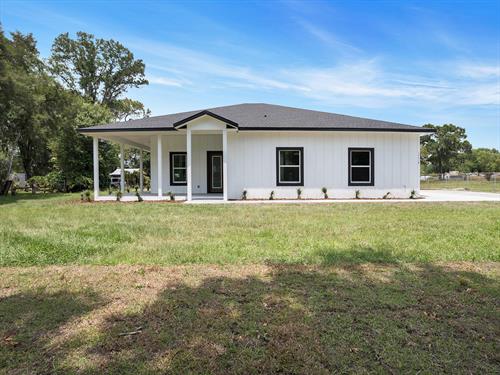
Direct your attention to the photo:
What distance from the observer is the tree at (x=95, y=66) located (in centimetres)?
3669

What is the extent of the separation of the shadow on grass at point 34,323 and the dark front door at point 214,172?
1267 cm

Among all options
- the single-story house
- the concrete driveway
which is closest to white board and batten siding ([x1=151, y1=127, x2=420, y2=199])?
the single-story house

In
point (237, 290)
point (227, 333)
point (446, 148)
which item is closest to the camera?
point (227, 333)

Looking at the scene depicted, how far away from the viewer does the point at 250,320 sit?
293 centimetres

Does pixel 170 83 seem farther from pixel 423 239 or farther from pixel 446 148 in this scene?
pixel 446 148

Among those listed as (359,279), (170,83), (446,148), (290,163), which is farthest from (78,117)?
(446,148)

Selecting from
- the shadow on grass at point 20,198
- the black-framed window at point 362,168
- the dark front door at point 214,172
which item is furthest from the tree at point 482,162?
the shadow on grass at point 20,198

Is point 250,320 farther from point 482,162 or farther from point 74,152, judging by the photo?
point 482,162

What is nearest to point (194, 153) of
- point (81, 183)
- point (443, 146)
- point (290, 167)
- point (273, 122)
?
point (273, 122)

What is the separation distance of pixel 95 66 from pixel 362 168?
3436 centimetres

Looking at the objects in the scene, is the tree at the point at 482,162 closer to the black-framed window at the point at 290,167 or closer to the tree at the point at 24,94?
the black-framed window at the point at 290,167

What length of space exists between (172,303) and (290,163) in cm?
1215

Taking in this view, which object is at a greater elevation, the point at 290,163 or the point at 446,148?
the point at 446,148

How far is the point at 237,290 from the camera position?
11.9 feet
